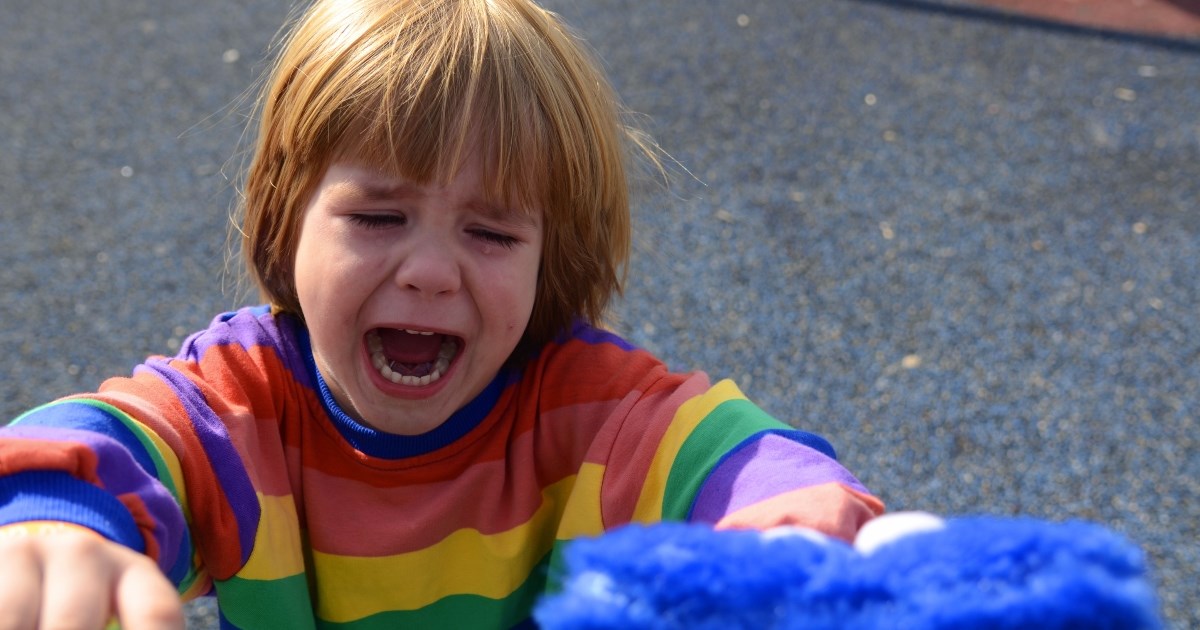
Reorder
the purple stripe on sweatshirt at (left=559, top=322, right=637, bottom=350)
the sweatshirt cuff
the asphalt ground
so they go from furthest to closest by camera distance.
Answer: the asphalt ground → the purple stripe on sweatshirt at (left=559, top=322, right=637, bottom=350) → the sweatshirt cuff

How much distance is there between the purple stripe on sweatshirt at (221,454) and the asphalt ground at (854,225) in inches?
40.5

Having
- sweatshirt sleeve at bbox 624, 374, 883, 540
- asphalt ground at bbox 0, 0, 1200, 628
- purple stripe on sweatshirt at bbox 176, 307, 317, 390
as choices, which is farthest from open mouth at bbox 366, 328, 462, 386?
asphalt ground at bbox 0, 0, 1200, 628

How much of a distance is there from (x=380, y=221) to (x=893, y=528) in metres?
0.73

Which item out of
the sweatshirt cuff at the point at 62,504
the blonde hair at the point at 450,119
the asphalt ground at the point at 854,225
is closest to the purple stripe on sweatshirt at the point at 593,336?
the blonde hair at the point at 450,119

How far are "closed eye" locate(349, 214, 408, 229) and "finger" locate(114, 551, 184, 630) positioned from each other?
1.91 feet

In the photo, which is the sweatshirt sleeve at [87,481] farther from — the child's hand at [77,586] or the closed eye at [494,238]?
the closed eye at [494,238]

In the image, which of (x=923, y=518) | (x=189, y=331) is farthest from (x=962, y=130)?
(x=923, y=518)

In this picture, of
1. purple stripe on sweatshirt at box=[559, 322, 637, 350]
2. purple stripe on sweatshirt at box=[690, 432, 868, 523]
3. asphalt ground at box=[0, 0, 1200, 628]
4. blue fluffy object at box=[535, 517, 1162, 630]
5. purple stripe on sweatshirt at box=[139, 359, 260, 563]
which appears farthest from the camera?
asphalt ground at box=[0, 0, 1200, 628]

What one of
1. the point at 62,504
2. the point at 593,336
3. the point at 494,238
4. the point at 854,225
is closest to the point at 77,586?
the point at 62,504

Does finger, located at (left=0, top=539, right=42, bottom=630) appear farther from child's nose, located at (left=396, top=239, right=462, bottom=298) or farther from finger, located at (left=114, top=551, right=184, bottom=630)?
child's nose, located at (left=396, top=239, right=462, bottom=298)

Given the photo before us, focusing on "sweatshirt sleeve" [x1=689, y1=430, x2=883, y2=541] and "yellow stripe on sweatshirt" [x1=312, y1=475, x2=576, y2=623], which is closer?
"sweatshirt sleeve" [x1=689, y1=430, x2=883, y2=541]

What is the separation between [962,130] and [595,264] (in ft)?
8.62

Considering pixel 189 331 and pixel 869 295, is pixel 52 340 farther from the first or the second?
pixel 869 295

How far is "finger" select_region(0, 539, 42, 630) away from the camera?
0.72 meters
